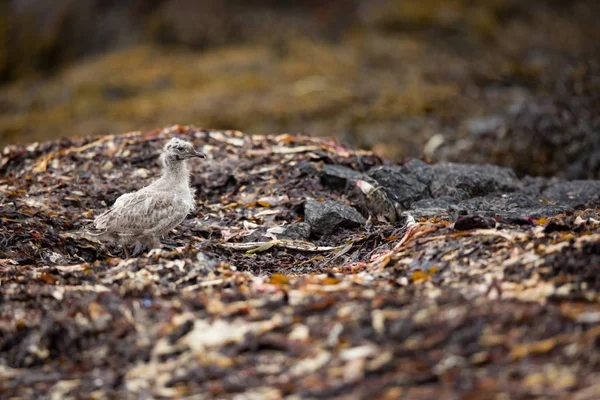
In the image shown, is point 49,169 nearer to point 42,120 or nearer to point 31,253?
point 31,253

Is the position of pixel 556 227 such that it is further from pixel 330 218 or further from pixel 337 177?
pixel 337 177

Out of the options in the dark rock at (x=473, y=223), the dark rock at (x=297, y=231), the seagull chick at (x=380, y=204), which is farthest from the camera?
the seagull chick at (x=380, y=204)

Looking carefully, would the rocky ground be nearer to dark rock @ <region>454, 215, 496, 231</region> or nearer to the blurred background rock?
dark rock @ <region>454, 215, 496, 231</region>

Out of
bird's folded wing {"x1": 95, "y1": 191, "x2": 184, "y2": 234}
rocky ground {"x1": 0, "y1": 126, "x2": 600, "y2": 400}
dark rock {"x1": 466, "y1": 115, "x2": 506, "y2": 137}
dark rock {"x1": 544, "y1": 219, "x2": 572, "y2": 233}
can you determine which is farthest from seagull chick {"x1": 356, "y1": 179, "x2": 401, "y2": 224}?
dark rock {"x1": 466, "y1": 115, "x2": 506, "y2": 137}

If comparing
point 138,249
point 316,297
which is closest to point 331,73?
point 138,249

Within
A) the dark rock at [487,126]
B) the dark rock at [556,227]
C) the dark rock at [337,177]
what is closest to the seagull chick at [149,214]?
the dark rock at [337,177]

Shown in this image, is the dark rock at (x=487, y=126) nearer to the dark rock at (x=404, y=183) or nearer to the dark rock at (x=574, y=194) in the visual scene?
the dark rock at (x=574, y=194)
